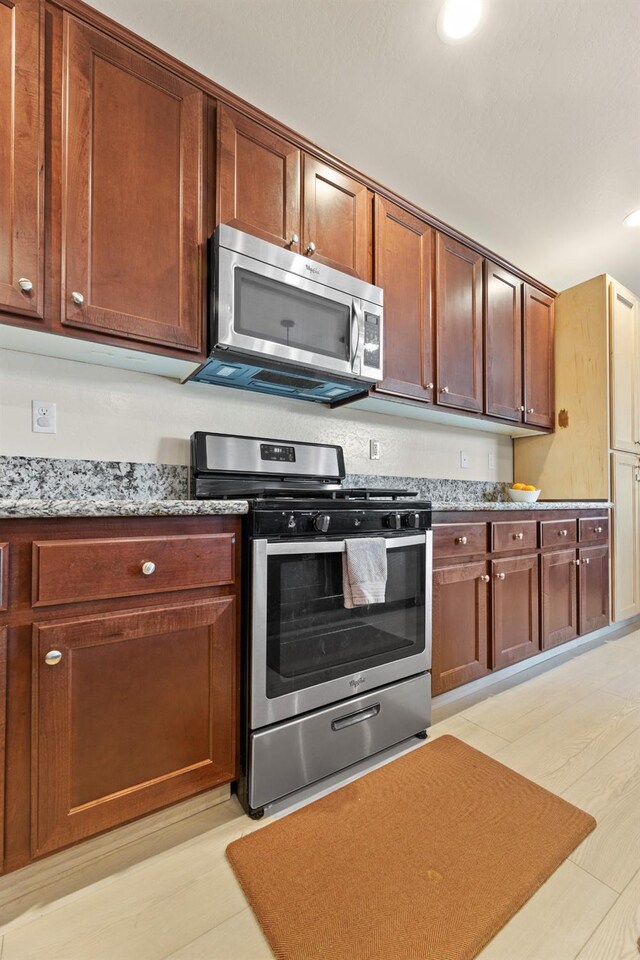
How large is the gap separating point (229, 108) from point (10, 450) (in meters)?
1.51

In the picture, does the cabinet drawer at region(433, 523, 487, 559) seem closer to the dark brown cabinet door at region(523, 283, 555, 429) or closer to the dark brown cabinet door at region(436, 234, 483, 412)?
the dark brown cabinet door at region(436, 234, 483, 412)

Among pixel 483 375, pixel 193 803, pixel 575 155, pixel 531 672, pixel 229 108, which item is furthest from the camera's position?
pixel 483 375

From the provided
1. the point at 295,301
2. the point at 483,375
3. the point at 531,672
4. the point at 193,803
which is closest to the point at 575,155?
the point at 483,375

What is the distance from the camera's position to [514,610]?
223 centimetres

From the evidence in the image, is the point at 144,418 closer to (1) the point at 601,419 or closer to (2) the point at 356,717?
(2) the point at 356,717

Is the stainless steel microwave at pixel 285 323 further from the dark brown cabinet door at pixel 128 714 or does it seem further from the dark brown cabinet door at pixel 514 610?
the dark brown cabinet door at pixel 514 610

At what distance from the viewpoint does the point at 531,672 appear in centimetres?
239

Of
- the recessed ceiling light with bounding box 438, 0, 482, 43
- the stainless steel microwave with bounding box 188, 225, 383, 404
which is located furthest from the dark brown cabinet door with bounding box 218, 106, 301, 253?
the recessed ceiling light with bounding box 438, 0, 482, 43

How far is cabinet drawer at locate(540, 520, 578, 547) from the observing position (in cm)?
242

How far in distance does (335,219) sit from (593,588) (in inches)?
102

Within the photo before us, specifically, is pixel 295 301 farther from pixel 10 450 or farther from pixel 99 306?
pixel 10 450

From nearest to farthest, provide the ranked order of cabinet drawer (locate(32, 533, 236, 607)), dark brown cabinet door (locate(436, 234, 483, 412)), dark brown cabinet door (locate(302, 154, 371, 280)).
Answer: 1. cabinet drawer (locate(32, 533, 236, 607))
2. dark brown cabinet door (locate(302, 154, 371, 280))
3. dark brown cabinet door (locate(436, 234, 483, 412))

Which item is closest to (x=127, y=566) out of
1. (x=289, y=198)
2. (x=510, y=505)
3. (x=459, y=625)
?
(x=459, y=625)

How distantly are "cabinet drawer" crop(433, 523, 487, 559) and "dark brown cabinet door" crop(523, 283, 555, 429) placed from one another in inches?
47.3
